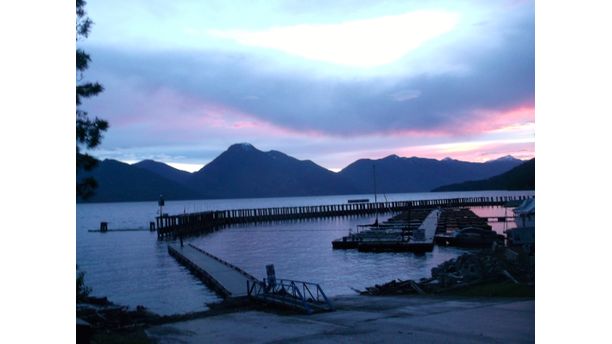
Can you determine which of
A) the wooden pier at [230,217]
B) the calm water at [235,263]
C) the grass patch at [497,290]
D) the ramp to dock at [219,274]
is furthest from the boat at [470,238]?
the grass patch at [497,290]

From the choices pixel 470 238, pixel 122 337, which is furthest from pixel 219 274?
pixel 470 238

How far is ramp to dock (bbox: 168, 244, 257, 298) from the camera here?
Answer: 21.2 m

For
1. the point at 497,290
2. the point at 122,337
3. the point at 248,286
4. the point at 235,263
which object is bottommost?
the point at 235,263

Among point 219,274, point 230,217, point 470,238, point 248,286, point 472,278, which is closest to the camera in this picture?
point 248,286

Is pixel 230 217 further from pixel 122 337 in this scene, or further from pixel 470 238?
pixel 122 337

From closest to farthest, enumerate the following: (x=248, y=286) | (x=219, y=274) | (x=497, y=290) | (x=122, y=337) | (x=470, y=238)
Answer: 1. (x=122, y=337)
2. (x=497, y=290)
3. (x=248, y=286)
4. (x=219, y=274)
5. (x=470, y=238)

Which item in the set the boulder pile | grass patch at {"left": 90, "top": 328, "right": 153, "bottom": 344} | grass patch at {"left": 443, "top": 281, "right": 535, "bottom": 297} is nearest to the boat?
the boulder pile

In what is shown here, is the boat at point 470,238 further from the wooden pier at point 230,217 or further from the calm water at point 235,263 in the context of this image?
the wooden pier at point 230,217

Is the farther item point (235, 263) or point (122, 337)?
point (235, 263)

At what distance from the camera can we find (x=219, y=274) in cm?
2583

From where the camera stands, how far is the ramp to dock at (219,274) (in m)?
21.2
